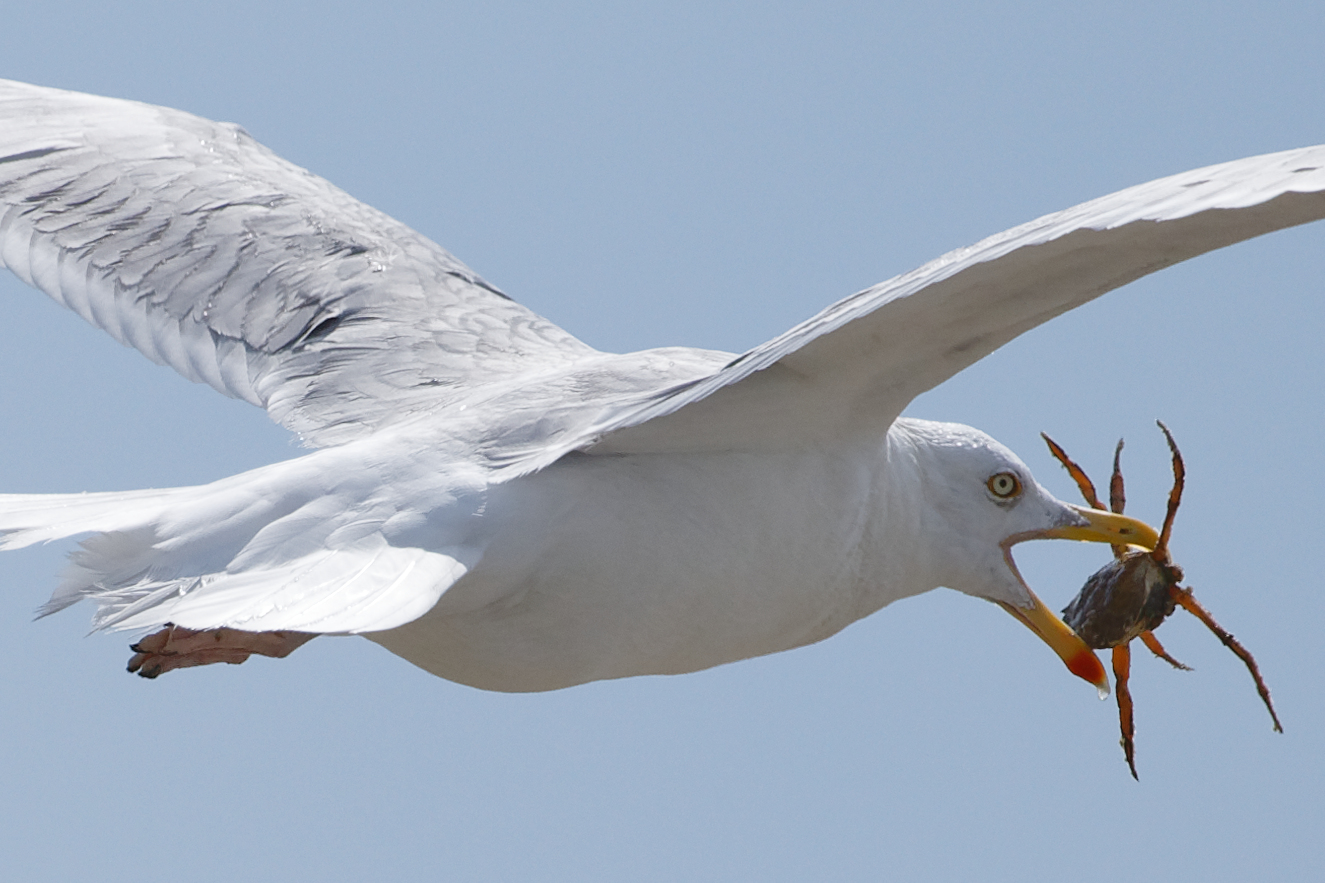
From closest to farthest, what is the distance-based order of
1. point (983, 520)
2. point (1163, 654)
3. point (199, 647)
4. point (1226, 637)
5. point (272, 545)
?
point (272, 545) < point (199, 647) < point (983, 520) < point (1226, 637) < point (1163, 654)

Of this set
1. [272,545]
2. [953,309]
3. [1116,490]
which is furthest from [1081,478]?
Result: [272,545]

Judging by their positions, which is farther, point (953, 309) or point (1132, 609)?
point (1132, 609)

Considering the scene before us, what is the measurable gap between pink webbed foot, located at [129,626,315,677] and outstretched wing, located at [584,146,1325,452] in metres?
0.81

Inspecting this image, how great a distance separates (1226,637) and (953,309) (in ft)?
Answer: 5.05

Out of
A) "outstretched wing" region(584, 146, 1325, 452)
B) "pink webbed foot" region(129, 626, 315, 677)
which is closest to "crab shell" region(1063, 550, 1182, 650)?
"outstretched wing" region(584, 146, 1325, 452)

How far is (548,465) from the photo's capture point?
3826mm

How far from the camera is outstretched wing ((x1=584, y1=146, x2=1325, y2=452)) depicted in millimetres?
3117

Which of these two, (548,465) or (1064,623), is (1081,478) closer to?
(1064,623)

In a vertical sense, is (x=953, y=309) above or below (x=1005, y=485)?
above

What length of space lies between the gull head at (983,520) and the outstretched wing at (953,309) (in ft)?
1.29

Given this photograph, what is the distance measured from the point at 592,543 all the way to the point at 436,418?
52 cm

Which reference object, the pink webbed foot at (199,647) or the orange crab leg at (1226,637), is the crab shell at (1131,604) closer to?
the orange crab leg at (1226,637)

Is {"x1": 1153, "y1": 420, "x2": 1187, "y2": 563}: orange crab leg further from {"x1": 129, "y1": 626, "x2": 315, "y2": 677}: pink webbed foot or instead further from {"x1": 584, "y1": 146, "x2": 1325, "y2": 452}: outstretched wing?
{"x1": 129, "y1": 626, "x2": 315, "y2": 677}: pink webbed foot

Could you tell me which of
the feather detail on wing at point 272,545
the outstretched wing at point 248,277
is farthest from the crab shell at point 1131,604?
the feather detail on wing at point 272,545
